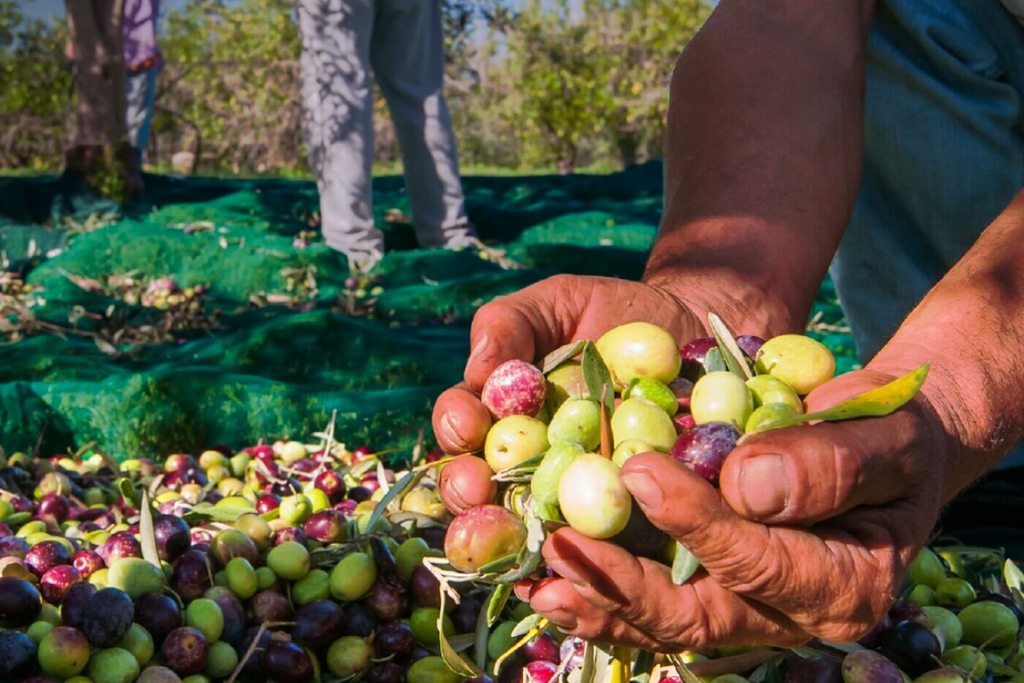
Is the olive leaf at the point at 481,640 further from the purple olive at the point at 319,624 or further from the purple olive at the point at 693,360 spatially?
the purple olive at the point at 693,360

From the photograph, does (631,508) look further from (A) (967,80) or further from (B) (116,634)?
(A) (967,80)

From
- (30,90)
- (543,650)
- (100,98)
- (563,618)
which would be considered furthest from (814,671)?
(30,90)

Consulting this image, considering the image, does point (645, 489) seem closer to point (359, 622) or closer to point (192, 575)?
point (359, 622)

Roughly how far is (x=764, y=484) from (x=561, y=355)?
1.48ft

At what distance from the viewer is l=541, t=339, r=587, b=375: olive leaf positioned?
1.44m

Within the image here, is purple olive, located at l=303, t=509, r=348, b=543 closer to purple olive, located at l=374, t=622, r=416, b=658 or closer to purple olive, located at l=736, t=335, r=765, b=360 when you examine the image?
purple olive, located at l=374, t=622, r=416, b=658

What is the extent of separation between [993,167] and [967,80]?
228mm

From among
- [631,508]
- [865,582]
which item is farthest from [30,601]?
[865,582]

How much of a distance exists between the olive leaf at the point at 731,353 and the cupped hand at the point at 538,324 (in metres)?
0.26

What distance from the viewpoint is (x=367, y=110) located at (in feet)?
20.9

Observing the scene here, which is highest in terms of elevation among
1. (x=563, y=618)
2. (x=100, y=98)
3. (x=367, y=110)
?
(x=100, y=98)

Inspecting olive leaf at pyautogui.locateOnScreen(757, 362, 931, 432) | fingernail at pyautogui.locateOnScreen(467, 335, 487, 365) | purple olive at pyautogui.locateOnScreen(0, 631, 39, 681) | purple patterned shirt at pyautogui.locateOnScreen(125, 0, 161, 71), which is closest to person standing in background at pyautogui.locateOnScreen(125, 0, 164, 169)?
purple patterned shirt at pyautogui.locateOnScreen(125, 0, 161, 71)

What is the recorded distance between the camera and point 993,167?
2543 millimetres

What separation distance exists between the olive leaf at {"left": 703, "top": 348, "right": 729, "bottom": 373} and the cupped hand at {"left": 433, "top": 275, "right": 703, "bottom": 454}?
26 cm
